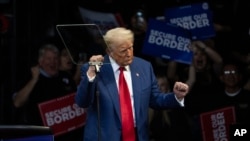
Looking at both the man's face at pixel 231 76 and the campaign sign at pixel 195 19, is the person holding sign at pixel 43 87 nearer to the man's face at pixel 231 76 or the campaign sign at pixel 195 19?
the campaign sign at pixel 195 19

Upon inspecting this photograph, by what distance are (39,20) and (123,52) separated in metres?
3.81

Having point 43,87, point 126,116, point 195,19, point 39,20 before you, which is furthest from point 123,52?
point 39,20

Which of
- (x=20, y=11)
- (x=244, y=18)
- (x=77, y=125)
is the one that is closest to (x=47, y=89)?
(x=77, y=125)

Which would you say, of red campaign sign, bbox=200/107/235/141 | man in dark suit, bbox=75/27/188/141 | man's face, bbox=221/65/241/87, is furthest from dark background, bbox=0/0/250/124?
man in dark suit, bbox=75/27/188/141

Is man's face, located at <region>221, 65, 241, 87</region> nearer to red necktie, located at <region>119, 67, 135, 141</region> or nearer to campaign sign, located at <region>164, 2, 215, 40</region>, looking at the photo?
campaign sign, located at <region>164, 2, 215, 40</region>

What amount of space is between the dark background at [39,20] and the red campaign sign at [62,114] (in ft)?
3.22

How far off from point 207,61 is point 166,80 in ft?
2.62

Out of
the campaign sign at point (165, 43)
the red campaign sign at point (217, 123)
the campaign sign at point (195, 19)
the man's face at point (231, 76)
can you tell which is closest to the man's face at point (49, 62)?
the campaign sign at point (165, 43)

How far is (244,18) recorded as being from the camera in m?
8.89

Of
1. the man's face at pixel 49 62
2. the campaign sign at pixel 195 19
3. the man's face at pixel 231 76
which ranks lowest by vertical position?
the man's face at pixel 231 76

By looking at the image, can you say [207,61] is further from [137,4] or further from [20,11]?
[20,11]

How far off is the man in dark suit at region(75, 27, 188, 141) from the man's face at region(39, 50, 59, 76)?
5.95 ft

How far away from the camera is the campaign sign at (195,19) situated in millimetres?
7953

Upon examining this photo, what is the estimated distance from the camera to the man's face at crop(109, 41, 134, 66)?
5.65 meters
